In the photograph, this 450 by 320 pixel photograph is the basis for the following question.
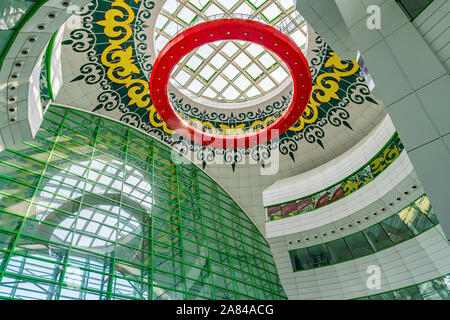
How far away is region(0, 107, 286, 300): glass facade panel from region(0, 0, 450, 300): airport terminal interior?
78 millimetres

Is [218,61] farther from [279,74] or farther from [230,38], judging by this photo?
[230,38]

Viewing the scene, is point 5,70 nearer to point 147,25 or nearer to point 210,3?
point 147,25

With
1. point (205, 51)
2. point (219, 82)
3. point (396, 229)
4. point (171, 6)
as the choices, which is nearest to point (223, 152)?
point (219, 82)

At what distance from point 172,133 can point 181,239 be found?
25.9ft

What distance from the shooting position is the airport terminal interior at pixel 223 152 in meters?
6.22

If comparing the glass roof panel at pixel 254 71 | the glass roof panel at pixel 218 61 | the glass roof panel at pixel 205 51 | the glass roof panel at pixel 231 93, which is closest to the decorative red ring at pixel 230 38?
the glass roof panel at pixel 254 71

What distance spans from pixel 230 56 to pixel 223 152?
21.6ft

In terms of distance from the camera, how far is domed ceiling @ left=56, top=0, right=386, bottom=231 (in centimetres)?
1563

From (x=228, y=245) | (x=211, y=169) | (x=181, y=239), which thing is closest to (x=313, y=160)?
(x=211, y=169)

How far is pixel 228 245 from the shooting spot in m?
18.0

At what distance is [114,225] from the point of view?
13367mm

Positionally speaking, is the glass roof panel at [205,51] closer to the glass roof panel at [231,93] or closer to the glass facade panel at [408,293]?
the glass roof panel at [231,93]

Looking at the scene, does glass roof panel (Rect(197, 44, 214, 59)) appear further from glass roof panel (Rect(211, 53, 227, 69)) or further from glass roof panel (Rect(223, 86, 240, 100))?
glass roof panel (Rect(223, 86, 240, 100))

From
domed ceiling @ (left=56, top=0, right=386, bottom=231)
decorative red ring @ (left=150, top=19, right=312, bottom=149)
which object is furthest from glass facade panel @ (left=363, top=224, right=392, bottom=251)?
decorative red ring @ (left=150, top=19, right=312, bottom=149)
